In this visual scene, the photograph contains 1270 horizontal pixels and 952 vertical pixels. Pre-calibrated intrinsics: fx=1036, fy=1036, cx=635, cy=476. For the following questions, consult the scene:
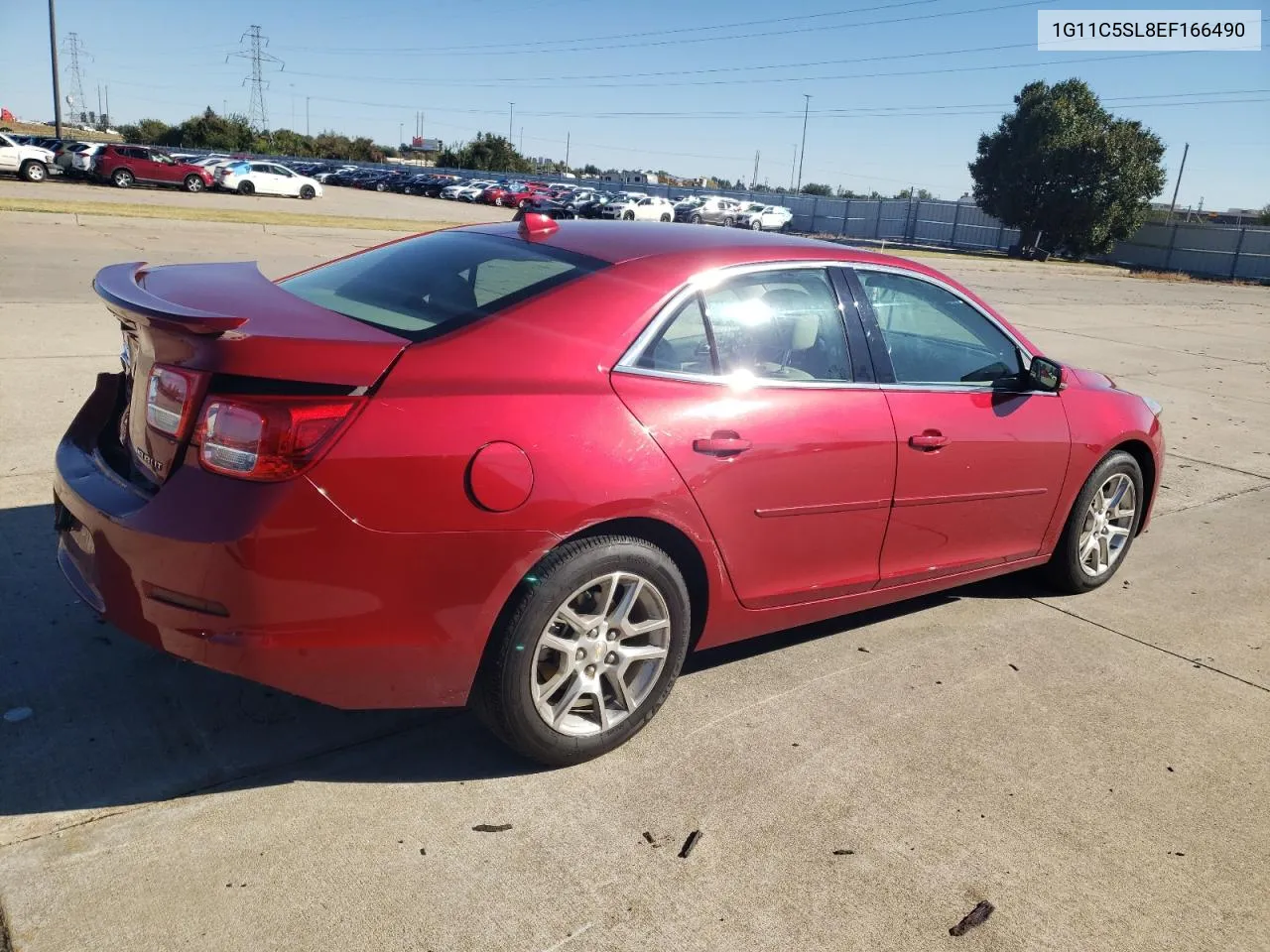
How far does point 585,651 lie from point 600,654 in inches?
2.1

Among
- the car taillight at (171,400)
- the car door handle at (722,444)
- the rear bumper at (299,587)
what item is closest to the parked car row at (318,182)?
the car door handle at (722,444)

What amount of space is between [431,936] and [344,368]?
55.9 inches

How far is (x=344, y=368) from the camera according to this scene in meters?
2.71

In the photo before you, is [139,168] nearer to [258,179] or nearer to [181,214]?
[258,179]

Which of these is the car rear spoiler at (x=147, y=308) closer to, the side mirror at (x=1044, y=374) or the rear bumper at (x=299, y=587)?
the rear bumper at (x=299, y=587)

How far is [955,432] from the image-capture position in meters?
4.02

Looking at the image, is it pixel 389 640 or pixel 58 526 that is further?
pixel 58 526

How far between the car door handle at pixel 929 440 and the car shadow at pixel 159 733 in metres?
1.83

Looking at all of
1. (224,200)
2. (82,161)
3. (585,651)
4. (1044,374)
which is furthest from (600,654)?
(82,161)

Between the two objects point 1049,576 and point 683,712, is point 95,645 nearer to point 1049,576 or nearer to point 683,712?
point 683,712

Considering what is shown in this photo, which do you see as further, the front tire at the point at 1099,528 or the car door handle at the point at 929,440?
the front tire at the point at 1099,528

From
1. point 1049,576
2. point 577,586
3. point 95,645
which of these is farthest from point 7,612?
point 1049,576

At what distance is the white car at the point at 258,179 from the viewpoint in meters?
41.2

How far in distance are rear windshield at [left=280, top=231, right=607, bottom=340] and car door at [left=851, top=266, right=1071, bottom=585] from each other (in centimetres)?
129
